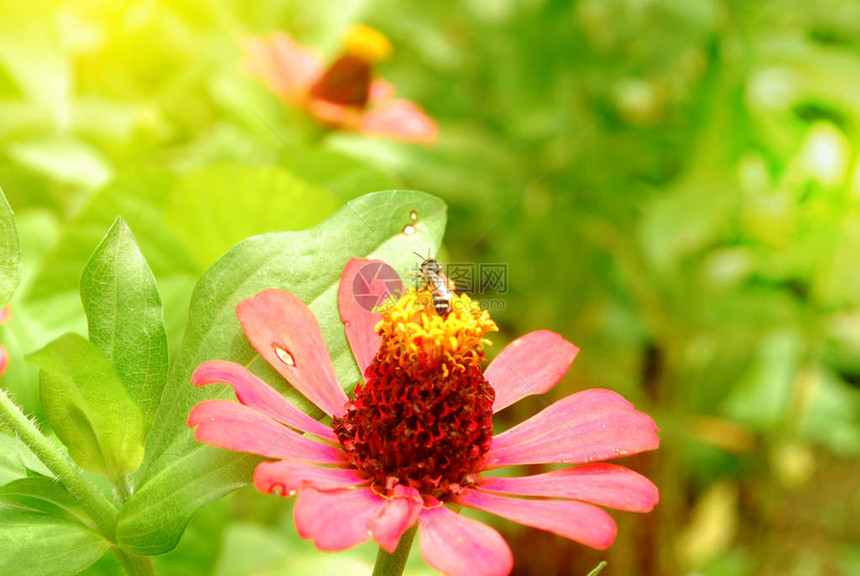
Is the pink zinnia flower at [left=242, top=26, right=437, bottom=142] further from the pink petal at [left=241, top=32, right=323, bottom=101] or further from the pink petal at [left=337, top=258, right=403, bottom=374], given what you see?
the pink petal at [left=337, top=258, right=403, bottom=374]

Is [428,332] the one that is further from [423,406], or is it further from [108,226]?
[108,226]

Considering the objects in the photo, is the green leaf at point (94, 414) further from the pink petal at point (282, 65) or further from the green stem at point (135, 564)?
the pink petal at point (282, 65)

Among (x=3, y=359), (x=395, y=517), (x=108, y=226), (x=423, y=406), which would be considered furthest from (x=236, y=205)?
(x=395, y=517)

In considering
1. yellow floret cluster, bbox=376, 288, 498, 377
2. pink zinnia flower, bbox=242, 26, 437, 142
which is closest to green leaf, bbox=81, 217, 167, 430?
yellow floret cluster, bbox=376, 288, 498, 377

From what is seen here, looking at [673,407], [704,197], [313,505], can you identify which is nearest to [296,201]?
[313,505]

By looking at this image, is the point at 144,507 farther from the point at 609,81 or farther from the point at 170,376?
the point at 609,81

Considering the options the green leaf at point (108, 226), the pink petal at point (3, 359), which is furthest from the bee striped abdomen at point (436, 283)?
the green leaf at point (108, 226)
